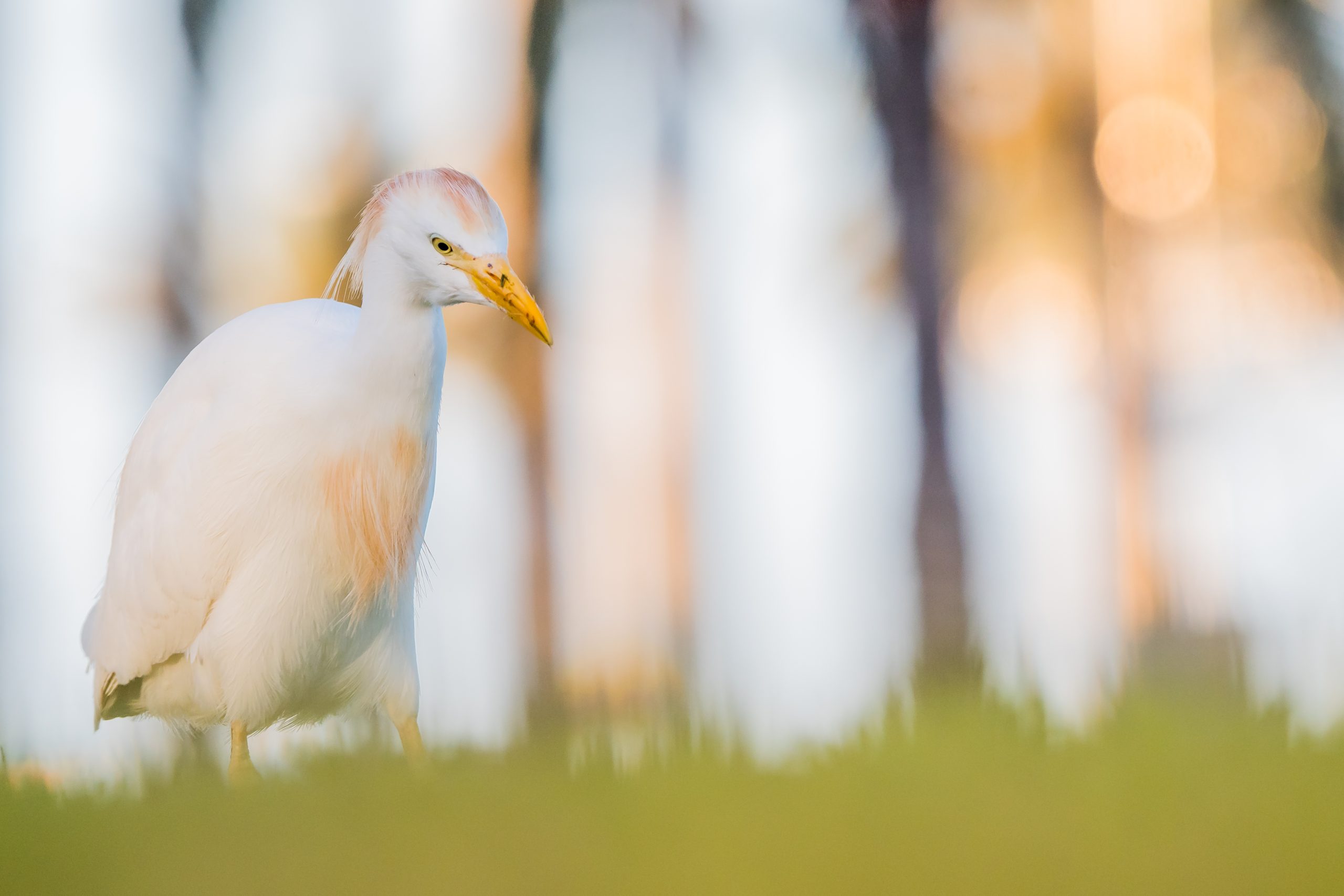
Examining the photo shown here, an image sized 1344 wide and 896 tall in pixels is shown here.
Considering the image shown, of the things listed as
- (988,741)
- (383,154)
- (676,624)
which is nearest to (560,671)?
(676,624)

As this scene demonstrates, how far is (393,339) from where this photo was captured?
1.86 meters

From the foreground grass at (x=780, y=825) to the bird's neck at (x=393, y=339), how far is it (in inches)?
26.1

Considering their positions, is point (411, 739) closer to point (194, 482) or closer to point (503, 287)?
point (194, 482)

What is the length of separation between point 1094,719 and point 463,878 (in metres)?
0.98

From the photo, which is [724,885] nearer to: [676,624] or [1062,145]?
[676,624]

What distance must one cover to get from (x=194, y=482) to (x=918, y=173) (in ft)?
9.18

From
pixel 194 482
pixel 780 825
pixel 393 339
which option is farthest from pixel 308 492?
pixel 780 825

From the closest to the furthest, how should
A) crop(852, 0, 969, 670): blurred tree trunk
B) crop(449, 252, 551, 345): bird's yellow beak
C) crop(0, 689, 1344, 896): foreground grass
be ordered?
crop(0, 689, 1344, 896): foreground grass, crop(449, 252, 551, 345): bird's yellow beak, crop(852, 0, 969, 670): blurred tree trunk

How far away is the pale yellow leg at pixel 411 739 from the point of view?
1.89 meters

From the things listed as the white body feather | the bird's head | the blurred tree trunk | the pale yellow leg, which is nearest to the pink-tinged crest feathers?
the bird's head

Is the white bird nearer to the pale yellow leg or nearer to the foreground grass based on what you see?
the pale yellow leg

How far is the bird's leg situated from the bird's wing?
0.21m

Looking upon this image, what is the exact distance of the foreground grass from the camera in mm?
1243

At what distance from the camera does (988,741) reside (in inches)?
62.3
